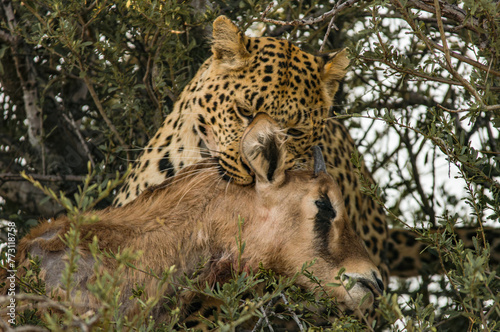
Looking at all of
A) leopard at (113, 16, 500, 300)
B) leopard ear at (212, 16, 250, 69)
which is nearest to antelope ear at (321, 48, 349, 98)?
leopard at (113, 16, 500, 300)

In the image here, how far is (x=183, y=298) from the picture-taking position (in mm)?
4137

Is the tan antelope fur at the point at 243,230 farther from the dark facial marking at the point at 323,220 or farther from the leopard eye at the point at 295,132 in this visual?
the leopard eye at the point at 295,132

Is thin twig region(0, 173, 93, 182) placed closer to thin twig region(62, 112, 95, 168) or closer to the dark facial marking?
thin twig region(62, 112, 95, 168)

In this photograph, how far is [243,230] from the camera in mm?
4297

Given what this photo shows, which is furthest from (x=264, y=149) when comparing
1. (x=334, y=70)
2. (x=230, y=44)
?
(x=334, y=70)

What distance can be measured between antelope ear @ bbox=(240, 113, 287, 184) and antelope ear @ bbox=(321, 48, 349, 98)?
4.44 ft

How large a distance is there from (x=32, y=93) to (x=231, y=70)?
2096 millimetres

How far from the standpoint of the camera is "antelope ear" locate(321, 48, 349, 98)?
5.33m

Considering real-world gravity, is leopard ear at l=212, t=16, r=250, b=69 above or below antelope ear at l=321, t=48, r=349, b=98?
above

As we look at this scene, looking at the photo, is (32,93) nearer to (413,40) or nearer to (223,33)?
(223,33)

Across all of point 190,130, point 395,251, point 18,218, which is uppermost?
point 190,130

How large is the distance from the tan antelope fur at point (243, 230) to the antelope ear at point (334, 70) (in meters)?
1.12

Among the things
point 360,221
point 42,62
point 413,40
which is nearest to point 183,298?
point 360,221

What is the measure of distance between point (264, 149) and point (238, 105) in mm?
997
